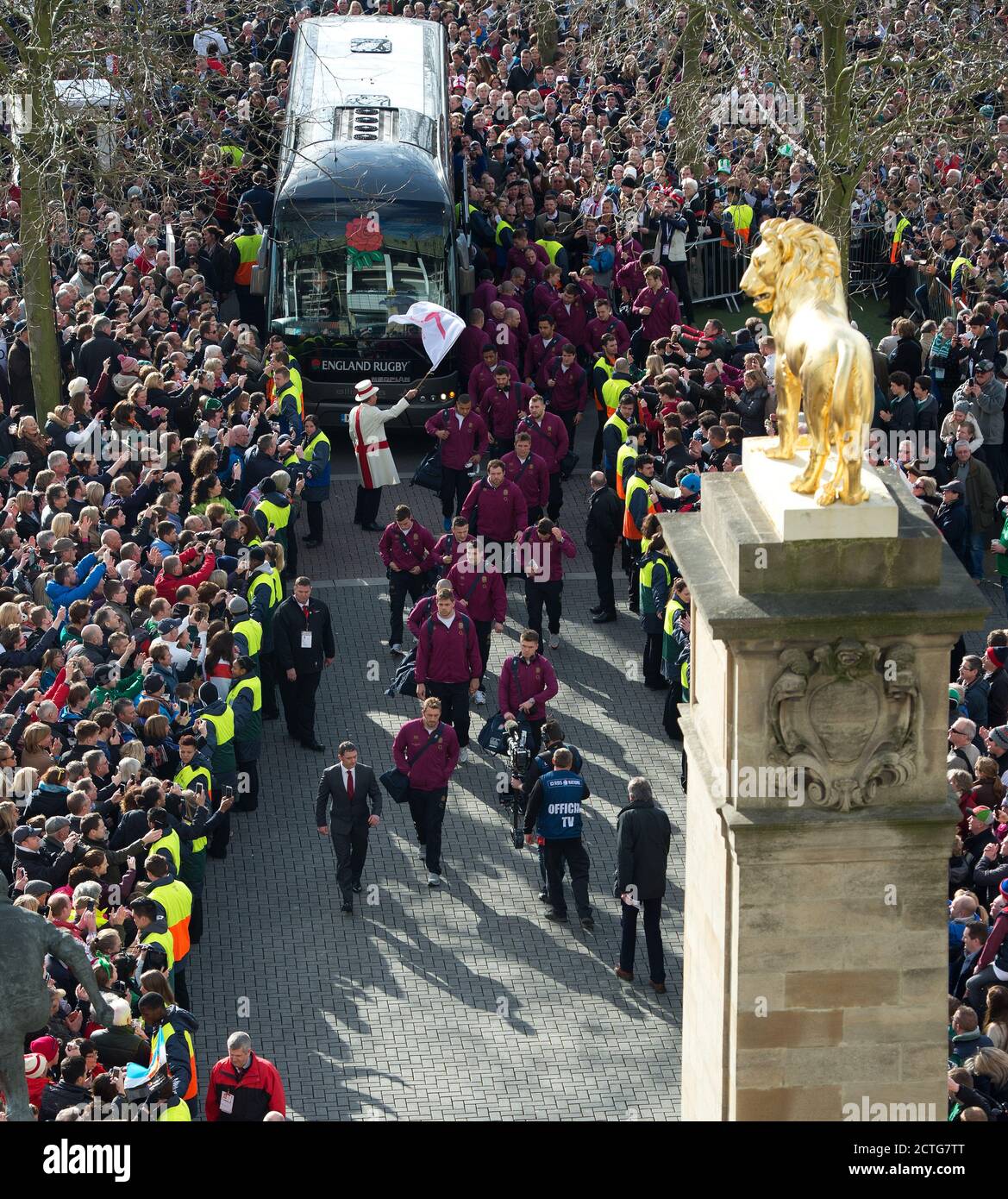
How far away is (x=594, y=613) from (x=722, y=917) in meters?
12.4

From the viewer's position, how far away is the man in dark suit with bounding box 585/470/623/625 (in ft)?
80.6

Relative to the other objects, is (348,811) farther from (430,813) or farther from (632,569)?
(632,569)

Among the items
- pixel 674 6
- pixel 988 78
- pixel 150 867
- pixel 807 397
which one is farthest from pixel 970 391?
pixel 807 397

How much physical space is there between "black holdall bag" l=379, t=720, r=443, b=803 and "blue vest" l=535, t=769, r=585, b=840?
1159 mm

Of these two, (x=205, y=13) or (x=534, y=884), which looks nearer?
(x=534, y=884)

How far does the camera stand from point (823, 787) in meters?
12.5

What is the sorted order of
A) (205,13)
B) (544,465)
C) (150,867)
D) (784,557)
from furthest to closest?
(205,13) < (544,465) < (150,867) < (784,557)

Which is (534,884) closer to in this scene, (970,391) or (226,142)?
(970,391)

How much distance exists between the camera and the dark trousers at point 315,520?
87.0 feet

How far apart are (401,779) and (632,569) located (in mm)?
5306

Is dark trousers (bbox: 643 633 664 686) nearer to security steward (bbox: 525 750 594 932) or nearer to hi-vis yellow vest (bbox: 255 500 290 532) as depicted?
hi-vis yellow vest (bbox: 255 500 290 532)

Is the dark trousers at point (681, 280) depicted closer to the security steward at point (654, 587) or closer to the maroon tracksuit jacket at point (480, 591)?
the security steward at point (654, 587)

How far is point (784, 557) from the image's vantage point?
12.3 metres

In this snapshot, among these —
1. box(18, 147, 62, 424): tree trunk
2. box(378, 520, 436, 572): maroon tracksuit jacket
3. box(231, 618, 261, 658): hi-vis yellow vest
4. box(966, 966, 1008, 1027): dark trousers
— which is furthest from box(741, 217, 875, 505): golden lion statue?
box(18, 147, 62, 424): tree trunk
